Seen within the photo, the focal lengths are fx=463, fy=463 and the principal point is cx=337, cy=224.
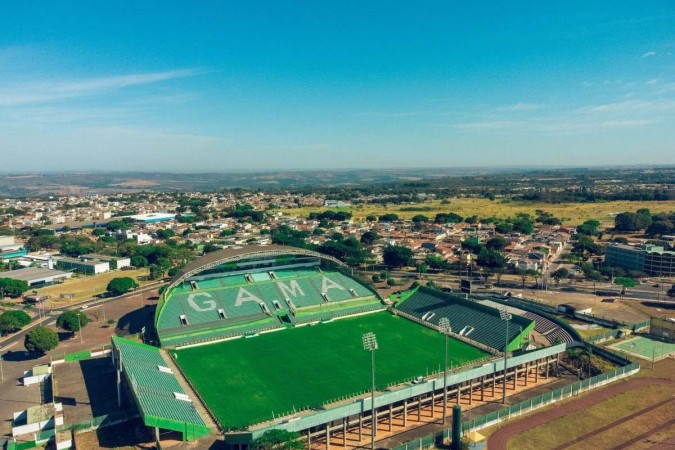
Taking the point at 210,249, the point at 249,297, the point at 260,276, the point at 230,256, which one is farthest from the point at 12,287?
the point at 249,297

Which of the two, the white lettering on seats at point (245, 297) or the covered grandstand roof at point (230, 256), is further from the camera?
the white lettering on seats at point (245, 297)

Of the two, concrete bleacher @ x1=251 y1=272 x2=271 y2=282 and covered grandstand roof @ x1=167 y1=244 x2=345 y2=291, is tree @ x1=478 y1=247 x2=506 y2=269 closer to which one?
covered grandstand roof @ x1=167 y1=244 x2=345 y2=291

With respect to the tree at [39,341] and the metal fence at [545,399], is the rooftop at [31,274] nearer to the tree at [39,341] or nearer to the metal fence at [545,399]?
the tree at [39,341]

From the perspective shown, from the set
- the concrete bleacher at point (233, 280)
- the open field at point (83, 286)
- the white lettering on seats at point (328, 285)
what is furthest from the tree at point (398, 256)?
the open field at point (83, 286)

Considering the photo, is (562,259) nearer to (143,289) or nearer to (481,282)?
(481,282)

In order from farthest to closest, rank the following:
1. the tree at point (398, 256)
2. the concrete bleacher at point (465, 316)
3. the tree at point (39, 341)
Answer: the tree at point (398, 256) → the tree at point (39, 341) → the concrete bleacher at point (465, 316)

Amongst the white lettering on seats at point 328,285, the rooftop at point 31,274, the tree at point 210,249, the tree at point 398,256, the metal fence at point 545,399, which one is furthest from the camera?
the tree at point 210,249

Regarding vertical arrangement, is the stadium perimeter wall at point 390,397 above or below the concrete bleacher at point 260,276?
below

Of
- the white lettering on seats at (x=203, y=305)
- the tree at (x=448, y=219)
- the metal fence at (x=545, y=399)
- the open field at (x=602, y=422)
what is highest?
the tree at (x=448, y=219)
